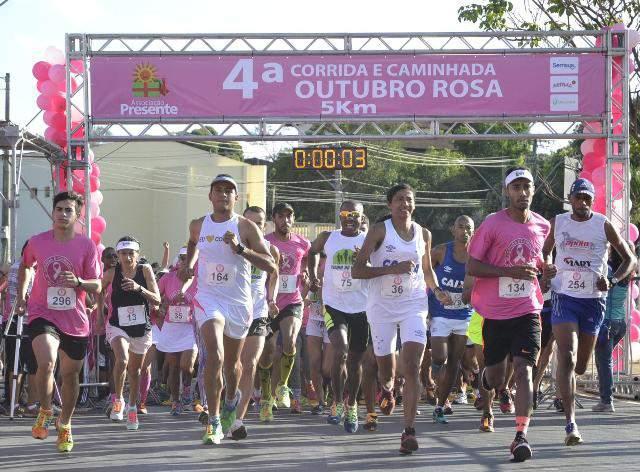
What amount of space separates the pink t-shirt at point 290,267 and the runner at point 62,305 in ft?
11.7

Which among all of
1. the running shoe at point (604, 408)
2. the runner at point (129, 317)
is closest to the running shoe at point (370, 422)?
the runner at point (129, 317)

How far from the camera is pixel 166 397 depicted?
631 inches

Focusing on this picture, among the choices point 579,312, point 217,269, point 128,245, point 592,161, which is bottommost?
point 579,312

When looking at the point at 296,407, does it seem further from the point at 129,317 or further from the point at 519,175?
the point at 519,175

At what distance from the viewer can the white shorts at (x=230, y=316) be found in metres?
9.69

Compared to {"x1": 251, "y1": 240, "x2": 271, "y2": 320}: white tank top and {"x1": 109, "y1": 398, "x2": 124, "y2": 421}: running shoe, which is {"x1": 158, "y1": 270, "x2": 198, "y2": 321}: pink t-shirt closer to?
{"x1": 109, "y1": 398, "x2": 124, "y2": 421}: running shoe

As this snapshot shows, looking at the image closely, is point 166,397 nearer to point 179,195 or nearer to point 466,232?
point 466,232

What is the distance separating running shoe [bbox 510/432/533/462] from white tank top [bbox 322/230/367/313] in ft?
11.9

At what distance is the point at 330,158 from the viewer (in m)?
25.1

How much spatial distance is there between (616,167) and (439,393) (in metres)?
7.36

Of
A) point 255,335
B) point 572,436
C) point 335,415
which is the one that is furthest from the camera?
point 335,415

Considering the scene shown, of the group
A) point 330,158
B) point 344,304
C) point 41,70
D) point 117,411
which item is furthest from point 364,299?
point 330,158

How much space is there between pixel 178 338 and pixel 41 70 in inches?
256

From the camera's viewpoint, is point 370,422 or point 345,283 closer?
point 370,422
